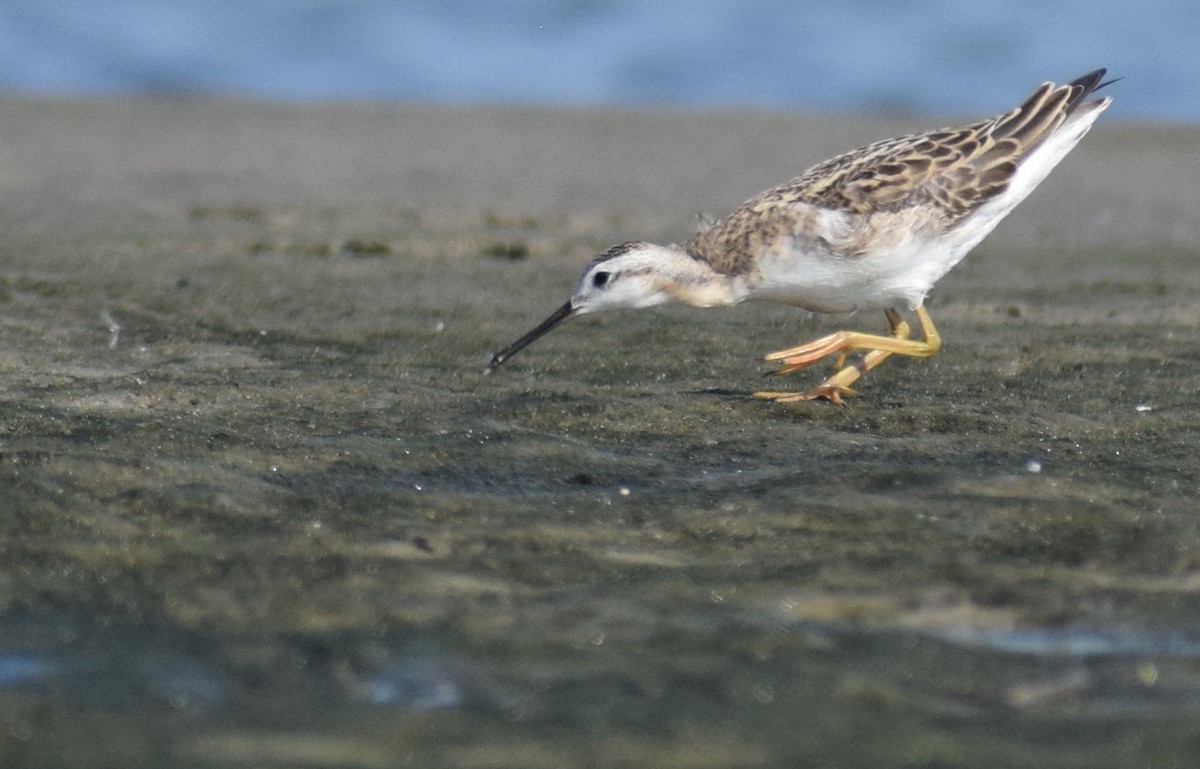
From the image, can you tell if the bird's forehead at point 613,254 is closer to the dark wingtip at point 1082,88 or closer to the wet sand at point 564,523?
the wet sand at point 564,523

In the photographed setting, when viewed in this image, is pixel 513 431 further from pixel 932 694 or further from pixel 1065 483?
pixel 932 694

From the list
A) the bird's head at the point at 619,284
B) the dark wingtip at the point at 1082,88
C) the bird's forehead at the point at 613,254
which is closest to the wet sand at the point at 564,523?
the bird's head at the point at 619,284

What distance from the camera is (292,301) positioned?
307 inches

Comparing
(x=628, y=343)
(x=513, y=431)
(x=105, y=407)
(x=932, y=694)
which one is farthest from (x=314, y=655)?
(x=628, y=343)

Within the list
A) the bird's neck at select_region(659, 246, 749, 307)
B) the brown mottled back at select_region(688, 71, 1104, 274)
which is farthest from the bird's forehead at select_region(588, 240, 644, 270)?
the brown mottled back at select_region(688, 71, 1104, 274)

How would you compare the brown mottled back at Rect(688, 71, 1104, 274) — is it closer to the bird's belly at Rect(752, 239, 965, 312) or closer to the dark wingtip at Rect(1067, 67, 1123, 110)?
the dark wingtip at Rect(1067, 67, 1123, 110)

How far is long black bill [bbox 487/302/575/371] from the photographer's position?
6500 mm

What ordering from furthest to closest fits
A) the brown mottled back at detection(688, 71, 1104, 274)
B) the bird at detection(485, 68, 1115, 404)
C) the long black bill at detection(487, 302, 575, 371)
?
the brown mottled back at detection(688, 71, 1104, 274) < the bird at detection(485, 68, 1115, 404) < the long black bill at detection(487, 302, 575, 371)

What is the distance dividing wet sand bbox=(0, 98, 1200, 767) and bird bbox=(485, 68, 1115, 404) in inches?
9.1

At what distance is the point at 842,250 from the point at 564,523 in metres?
2.46

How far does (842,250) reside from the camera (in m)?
6.59

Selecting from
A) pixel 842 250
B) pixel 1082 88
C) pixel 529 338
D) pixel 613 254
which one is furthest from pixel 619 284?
A: pixel 1082 88

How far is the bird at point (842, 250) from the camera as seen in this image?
21.7ft

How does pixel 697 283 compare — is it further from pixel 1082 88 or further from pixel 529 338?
pixel 1082 88
